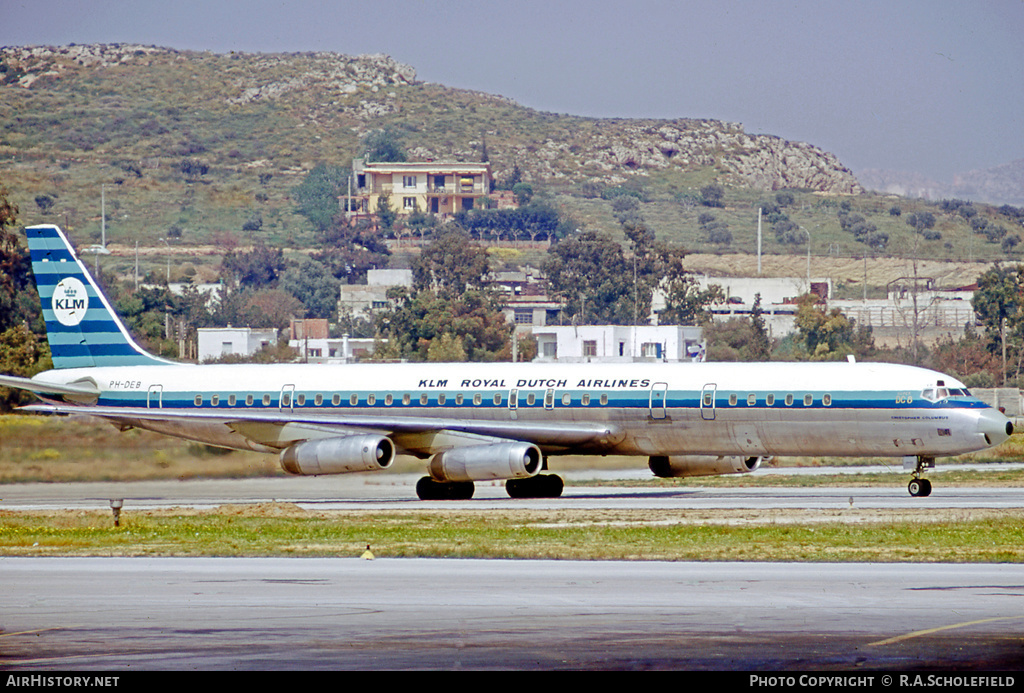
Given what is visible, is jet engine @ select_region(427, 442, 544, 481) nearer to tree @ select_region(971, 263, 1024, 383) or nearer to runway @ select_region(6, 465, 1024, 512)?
runway @ select_region(6, 465, 1024, 512)

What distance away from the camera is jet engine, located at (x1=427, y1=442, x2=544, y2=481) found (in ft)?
120

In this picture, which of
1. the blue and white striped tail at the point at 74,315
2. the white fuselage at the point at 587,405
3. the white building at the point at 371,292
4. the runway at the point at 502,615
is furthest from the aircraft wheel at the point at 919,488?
the white building at the point at 371,292

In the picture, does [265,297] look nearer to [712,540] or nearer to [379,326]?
[379,326]

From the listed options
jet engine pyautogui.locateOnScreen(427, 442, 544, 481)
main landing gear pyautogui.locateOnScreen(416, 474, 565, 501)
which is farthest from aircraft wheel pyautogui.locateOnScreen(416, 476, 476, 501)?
jet engine pyautogui.locateOnScreen(427, 442, 544, 481)

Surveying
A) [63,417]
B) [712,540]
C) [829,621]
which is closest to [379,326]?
[63,417]

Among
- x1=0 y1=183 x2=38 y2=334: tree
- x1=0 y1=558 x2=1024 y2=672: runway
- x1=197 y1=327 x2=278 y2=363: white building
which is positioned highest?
x1=0 y1=183 x2=38 y2=334: tree

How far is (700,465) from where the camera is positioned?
40.0 metres

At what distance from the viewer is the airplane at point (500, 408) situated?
35.8 m

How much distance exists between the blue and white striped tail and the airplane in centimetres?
5

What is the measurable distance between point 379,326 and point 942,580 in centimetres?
10741

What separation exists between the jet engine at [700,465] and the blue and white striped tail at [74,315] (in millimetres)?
16473

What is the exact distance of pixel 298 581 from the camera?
20703 millimetres

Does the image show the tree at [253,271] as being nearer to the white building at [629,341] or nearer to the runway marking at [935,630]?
the white building at [629,341]

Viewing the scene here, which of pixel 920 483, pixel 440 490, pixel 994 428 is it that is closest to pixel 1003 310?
pixel 920 483
